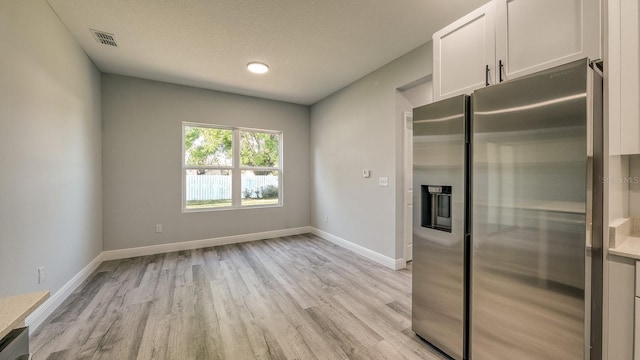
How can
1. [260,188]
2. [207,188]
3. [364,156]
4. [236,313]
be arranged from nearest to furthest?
[236,313] < [364,156] < [207,188] < [260,188]

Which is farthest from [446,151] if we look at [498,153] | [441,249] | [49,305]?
[49,305]

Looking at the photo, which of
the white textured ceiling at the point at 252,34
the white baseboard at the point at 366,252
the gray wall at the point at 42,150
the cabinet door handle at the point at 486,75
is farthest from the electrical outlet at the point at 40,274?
the cabinet door handle at the point at 486,75

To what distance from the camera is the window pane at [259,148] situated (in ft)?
15.7

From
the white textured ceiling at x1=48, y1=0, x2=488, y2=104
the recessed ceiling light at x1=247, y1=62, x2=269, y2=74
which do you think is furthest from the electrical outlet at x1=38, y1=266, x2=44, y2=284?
the recessed ceiling light at x1=247, y1=62, x2=269, y2=74

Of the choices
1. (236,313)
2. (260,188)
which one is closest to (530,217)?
(236,313)

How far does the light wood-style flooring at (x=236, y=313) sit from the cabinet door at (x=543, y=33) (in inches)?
78.4

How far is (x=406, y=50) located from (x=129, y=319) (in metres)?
3.94

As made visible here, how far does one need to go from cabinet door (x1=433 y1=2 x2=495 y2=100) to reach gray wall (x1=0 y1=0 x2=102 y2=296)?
309 cm

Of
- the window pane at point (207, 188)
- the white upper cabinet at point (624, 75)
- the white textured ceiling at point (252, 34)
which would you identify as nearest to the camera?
the white upper cabinet at point (624, 75)

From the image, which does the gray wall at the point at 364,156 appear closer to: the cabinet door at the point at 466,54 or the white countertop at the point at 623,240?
the cabinet door at the point at 466,54

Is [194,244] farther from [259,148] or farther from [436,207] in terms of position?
[436,207]

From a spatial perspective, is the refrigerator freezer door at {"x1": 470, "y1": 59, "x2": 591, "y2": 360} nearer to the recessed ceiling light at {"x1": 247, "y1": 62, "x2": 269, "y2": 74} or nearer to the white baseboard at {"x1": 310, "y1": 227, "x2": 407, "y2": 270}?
the white baseboard at {"x1": 310, "y1": 227, "x2": 407, "y2": 270}

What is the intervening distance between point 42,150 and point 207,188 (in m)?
2.35

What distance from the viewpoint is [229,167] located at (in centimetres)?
462
